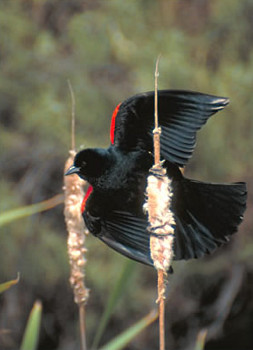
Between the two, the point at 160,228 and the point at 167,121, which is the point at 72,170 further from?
the point at 160,228

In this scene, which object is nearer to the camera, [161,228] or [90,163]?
[161,228]

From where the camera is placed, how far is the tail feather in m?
1.22

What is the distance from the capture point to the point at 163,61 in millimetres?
3086

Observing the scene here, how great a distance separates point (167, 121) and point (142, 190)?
0.15 metres

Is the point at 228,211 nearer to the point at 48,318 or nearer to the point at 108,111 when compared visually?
the point at 108,111

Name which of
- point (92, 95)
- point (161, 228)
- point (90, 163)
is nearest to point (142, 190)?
point (90, 163)

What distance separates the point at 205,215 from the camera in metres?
1.27

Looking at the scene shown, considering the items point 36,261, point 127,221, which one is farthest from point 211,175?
point 127,221

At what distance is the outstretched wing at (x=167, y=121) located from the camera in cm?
111

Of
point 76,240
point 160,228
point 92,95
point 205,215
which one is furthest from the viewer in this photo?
point 92,95

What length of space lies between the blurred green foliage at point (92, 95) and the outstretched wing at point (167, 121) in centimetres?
179

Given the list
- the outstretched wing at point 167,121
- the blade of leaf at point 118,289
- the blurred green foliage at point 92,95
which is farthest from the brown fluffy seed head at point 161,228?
the blurred green foliage at point 92,95

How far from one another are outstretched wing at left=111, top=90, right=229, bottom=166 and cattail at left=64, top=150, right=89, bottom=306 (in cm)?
14

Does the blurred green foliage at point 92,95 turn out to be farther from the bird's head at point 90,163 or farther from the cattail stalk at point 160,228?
the cattail stalk at point 160,228
